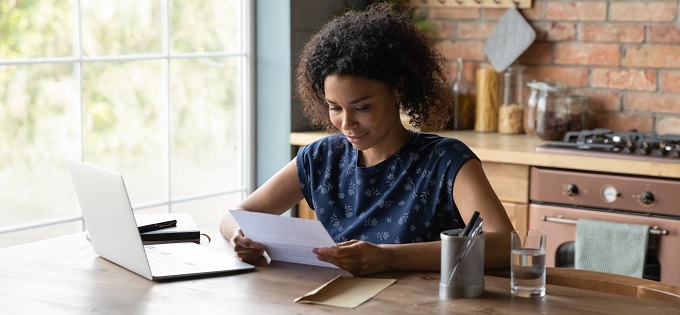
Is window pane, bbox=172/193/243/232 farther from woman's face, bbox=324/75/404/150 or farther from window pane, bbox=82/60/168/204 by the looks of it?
woman's face, bbox=324/75/404/150

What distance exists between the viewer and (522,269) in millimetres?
1929

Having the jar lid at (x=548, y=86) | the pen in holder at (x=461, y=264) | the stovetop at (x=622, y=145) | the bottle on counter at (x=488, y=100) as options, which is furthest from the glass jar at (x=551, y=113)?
the pen in holder at (x=461, y=264)

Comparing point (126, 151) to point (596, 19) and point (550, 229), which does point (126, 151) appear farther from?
point (596, 19)

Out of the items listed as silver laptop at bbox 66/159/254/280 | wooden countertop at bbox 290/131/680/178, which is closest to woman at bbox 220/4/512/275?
silver laptop at bbox 66/159/254/280

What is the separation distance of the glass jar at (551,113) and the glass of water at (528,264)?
196 centimetres

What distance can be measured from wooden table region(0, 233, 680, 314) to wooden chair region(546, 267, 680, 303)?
13 centimetres

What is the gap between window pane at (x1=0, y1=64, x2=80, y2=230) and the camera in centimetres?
321

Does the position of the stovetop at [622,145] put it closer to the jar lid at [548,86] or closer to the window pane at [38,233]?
the jar lid at [548,86]

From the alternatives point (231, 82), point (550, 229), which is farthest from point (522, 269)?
point (231, 82)

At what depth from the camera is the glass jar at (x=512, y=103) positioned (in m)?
4.07

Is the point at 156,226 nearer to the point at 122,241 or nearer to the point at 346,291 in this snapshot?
the point at 122,241

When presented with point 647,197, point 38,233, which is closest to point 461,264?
point 647,197

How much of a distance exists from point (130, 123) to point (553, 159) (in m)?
1.55

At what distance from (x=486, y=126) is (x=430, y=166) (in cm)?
179
